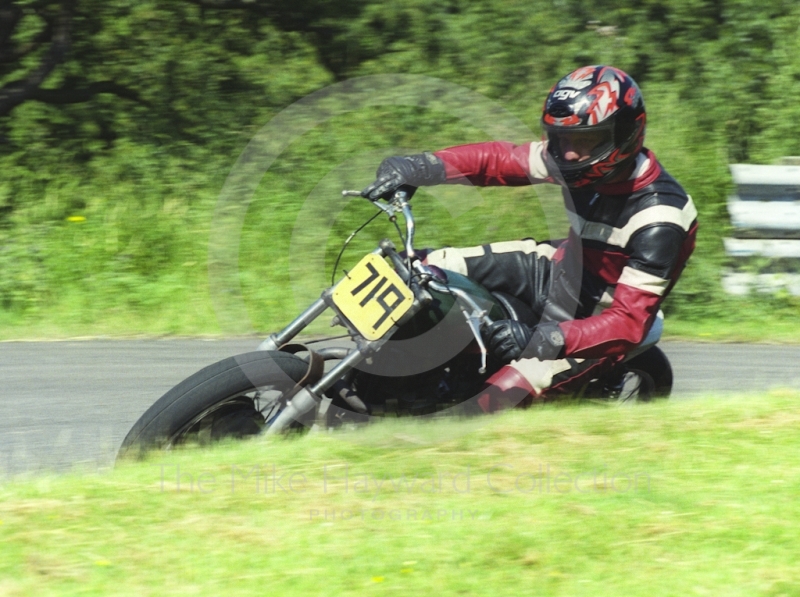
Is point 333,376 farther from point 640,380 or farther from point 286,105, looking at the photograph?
point 286,105

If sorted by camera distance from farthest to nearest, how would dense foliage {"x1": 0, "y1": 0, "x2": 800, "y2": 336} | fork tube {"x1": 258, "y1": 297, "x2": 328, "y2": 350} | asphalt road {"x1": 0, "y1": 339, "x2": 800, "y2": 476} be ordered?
dense foliage {"x1": 0, "y1": 0, "x2": 800, "y2": 336} → asphalt road {"x1": 0, "y1": 339, "x2": 800, "y2": 476} → fork tube {"x1": 258, "y1": 297, "x2": 328, "y2": 350}

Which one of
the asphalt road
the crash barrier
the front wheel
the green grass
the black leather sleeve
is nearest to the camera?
the green grass

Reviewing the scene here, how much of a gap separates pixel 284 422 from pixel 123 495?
2.15ft

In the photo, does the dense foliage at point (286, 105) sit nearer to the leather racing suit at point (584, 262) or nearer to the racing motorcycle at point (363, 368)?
the leather racing suit at point (584, 262)

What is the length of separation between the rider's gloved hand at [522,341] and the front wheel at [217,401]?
737 mm

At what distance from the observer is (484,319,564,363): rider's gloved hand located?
3.61 metres

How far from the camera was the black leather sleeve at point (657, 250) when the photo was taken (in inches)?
153

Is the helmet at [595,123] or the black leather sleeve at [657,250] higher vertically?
the helmet at [595,123]

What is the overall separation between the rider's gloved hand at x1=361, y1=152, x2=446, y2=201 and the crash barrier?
4.06 meters

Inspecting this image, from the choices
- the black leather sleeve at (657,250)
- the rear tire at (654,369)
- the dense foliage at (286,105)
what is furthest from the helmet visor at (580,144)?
the dense foliage at (286,105)

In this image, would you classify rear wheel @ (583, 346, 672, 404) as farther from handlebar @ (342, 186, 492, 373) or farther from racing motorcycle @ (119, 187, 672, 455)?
handlebar @ (342, 186, 492, 373)

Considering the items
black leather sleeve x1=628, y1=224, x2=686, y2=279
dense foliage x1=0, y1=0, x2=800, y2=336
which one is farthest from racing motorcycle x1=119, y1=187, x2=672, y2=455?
dense foliage x1=0, y1=0, x2=800, y2=336

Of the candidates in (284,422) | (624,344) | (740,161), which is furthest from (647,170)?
(740,161)

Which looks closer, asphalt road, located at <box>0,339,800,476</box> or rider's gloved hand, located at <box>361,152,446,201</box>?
rider's gloved hand, located at <box>361,152,446,201</box>
